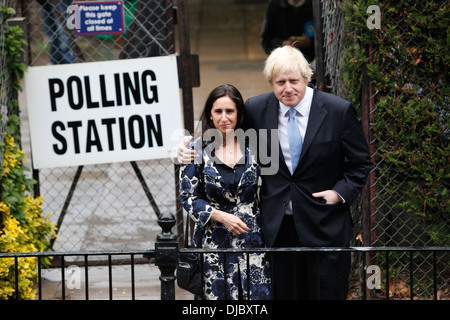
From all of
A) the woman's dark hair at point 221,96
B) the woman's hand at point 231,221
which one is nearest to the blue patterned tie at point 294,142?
the woman's dark hair at point 221,96

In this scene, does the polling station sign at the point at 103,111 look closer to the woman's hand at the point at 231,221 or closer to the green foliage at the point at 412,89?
the green foliage at the point at 412,89

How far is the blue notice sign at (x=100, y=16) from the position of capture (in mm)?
5992

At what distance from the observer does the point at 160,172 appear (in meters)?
9.27

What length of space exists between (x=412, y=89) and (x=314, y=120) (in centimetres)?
144

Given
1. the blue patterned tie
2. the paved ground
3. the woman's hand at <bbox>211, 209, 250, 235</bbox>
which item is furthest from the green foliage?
the paved ground

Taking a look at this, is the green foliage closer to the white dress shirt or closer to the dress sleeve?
the white dress shirt

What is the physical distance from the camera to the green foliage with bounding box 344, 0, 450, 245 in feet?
17.2

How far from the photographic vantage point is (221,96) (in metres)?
4.18

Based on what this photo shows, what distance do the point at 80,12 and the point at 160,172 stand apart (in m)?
3.53

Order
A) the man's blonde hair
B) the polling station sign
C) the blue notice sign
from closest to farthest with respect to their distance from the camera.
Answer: the man's blonde hair
the blue notice sign
the polling station sign

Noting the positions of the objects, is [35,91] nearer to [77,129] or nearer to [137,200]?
[77,129]

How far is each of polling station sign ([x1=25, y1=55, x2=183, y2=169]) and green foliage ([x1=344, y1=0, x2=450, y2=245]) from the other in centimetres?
158

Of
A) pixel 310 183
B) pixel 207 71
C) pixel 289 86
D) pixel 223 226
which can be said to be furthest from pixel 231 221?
pixel 207 71

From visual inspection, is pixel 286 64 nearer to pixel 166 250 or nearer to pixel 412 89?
pixel 166 250
